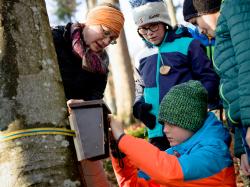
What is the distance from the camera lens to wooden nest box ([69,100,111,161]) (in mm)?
1765

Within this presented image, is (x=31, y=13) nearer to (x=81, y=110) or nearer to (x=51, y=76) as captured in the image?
(x=51, y=76)

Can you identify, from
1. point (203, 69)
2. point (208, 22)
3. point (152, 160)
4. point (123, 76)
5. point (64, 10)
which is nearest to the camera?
point (152, 160)

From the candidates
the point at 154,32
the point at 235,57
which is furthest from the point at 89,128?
the point at 154,32

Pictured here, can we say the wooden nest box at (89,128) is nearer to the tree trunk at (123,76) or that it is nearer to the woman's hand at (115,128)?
the woman's hand at (115,128)

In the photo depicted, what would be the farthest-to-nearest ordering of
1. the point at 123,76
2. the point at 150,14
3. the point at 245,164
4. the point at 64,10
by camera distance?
1. the point at 64,10
2. the point at 123,76
3. the point at 150,14
4. the point at 245,164

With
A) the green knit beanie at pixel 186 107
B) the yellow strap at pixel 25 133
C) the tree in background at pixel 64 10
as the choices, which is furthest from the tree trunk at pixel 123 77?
the tree in background at pixel 64 10

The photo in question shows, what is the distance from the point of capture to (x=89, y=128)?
5.90 ft

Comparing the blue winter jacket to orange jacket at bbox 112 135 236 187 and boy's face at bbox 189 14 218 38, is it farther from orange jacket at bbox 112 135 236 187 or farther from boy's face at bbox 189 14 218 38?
orange jacket at bbox 112 135 236 187

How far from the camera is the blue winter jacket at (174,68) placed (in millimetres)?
3010

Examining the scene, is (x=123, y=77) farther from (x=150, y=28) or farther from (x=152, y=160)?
(x=152, y=160)

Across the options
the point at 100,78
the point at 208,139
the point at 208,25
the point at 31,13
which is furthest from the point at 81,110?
the point at 208,25

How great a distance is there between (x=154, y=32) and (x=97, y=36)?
0.66 m

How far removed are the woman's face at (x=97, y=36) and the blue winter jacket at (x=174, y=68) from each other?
53cm

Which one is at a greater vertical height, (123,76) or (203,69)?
(203,69)
